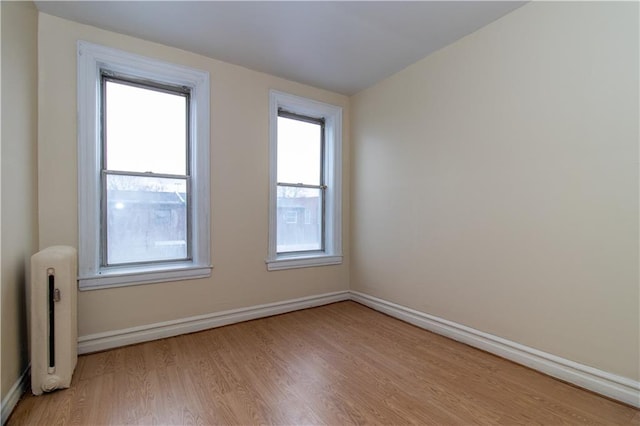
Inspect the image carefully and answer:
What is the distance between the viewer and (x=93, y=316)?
2367mm

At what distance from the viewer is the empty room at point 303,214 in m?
1.72

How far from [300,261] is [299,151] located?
4.22 feet

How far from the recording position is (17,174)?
1.81 meters

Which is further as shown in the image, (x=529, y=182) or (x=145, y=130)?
(x=145, y=130)

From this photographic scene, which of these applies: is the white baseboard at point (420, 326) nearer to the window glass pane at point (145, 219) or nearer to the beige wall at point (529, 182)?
the beige wall at point (529, 182)

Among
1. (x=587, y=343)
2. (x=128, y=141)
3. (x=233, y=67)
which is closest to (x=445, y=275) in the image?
(x=587, y=343)

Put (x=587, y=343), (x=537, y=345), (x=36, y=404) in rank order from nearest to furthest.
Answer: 1. (x=36, y=404)
2. (x=587, y=343)
3. (x=537, y=345)

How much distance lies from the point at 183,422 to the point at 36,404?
893 mm

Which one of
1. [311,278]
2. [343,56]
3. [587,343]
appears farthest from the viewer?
[311,278]

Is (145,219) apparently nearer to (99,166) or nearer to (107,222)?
(107,222)

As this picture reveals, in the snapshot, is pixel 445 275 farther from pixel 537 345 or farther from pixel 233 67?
pixel 233 67

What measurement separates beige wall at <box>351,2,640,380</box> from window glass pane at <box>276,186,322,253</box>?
0.98 m

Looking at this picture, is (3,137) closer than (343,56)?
Yes

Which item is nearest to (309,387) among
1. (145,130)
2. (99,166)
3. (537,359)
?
(537,359)
